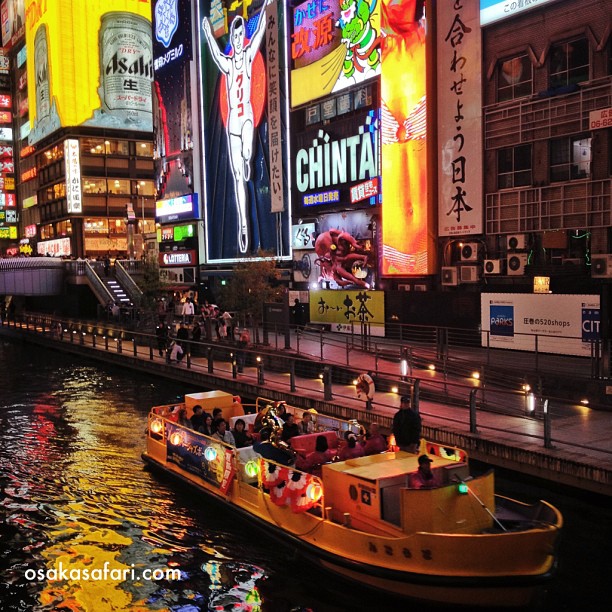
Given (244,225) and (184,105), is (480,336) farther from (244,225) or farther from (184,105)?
(184,105)

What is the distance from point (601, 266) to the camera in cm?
2464

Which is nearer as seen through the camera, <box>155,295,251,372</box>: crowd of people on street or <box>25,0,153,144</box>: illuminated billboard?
<box>155,295,251,372</box>: crowd of people on street

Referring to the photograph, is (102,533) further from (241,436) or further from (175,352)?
(175,352)

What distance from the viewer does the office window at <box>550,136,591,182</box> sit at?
2584 cm

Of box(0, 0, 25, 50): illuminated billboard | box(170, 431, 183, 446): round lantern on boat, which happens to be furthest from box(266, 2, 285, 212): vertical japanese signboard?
box(0, 0, 25, 50): illuminated billboard

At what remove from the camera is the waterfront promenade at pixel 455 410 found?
1483 centimetres

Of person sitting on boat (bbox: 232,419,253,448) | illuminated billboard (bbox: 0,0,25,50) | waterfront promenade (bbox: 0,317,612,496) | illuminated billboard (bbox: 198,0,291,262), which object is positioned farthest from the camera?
illuminated billboard (bbox: 0,0,25,50)

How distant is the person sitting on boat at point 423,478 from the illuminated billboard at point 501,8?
22265mm

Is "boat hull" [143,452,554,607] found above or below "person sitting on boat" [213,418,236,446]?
below

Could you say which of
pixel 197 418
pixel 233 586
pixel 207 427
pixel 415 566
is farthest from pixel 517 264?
pixel 233 586

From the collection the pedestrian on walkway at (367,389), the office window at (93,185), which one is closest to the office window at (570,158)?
the pedestrian on walkway at (367,389)

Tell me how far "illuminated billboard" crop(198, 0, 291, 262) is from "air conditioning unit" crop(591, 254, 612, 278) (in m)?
22.3

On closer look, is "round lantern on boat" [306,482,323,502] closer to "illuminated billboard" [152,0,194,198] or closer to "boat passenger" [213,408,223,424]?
"boat passenger" [213,408,223,424]

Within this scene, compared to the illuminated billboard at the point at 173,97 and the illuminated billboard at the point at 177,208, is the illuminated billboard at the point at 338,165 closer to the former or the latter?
the illuminated billboard at the point at 177,208
